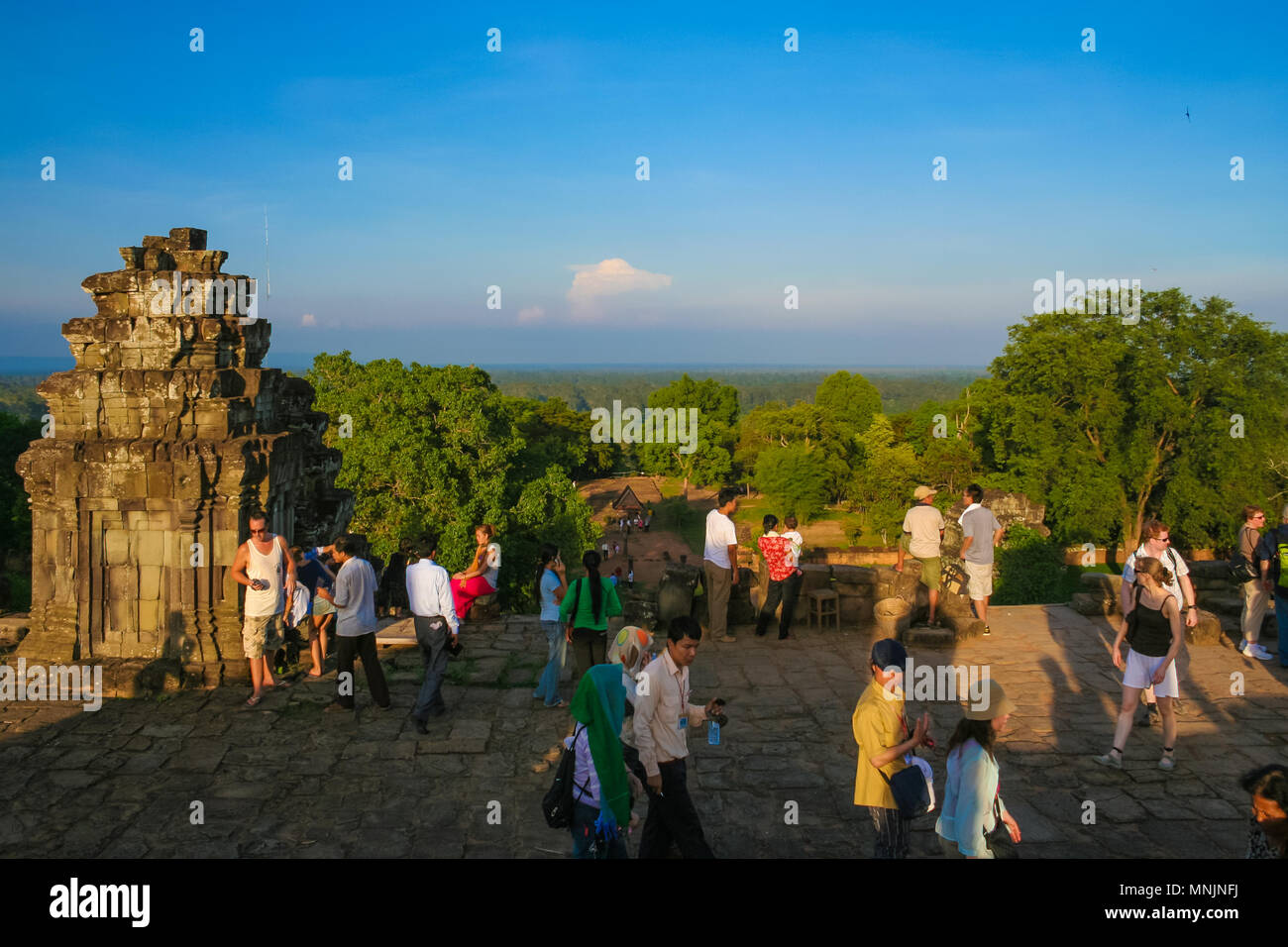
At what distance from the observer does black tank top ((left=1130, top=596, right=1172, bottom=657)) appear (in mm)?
6035

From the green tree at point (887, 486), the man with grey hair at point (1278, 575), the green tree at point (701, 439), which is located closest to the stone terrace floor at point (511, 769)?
the man with grey hair at point (1278, 575)

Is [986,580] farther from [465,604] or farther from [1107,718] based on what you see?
[465,604]

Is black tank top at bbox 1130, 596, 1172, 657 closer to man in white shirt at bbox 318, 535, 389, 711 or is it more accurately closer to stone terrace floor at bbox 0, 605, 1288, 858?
stone terrace floor at bbox 0, 605, 1288, 858

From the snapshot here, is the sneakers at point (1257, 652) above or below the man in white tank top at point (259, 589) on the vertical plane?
below

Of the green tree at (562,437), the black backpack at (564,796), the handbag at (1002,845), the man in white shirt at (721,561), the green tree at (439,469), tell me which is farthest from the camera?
the green tree at (562,437)

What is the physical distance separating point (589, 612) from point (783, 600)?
310cm

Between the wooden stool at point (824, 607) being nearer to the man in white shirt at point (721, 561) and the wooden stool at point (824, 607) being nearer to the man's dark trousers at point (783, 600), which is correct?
the man's dark trousers at point (783, 600)

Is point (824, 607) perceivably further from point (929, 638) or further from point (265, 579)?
point (265, 579)

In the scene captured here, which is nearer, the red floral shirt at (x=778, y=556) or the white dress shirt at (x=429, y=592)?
the white dress shirt at (x=429, y=592)

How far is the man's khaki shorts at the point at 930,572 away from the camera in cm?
930

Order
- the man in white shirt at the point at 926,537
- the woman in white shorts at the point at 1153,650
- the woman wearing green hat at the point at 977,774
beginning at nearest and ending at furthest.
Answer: the woman wearing green hat at the point at 977,774, the woman in white shorts at the point at 1153,650, the man in white shirt at the point at 926,537

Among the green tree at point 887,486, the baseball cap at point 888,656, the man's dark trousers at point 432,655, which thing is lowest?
the green tree at point 887,486

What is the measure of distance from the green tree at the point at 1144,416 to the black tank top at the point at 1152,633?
27526 millimetres

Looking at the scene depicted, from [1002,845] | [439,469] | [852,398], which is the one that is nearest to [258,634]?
[1002,845]
